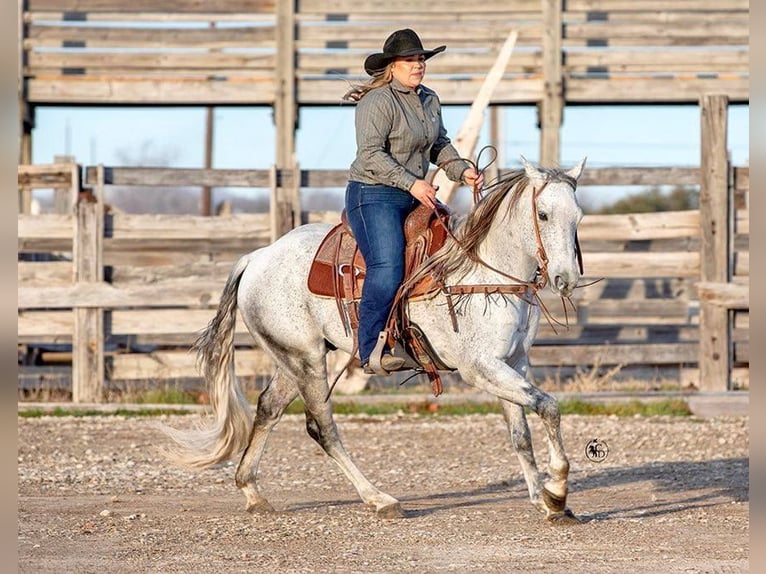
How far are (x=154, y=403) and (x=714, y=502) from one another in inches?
284

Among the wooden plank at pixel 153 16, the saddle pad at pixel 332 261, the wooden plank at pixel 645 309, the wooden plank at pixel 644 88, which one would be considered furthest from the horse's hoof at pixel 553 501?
the wooden plank at pixel 153 16

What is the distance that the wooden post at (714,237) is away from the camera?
1389 centimetres

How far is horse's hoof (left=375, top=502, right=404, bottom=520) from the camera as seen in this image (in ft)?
24.8

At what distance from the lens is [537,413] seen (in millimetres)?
6852

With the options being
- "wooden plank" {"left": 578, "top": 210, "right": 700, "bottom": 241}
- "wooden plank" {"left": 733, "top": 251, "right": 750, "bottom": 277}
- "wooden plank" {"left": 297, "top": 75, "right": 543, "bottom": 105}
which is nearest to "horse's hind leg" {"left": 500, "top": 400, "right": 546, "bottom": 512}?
"wooden plank" {"left": 578, "top": 210, "right": 700, "bottom": 241}

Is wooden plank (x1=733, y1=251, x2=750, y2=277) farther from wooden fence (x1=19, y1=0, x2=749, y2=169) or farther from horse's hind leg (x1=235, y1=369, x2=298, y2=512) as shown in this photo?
horse's hind leg (x1=235, y1=369, x2=298, y2=512)

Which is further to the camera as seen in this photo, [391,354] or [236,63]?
[236,63]

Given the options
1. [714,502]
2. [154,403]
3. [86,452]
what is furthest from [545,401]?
[154,403]

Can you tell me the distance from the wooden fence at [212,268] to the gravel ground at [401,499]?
1.56 meters

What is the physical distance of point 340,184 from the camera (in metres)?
14.2

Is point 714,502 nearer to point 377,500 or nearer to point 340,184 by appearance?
point 377,500

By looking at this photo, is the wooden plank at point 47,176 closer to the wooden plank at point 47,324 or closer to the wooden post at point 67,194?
the wooden post at point 67,194

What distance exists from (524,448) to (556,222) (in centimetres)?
152

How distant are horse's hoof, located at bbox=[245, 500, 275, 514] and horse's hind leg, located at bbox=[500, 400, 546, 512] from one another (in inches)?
63.8
